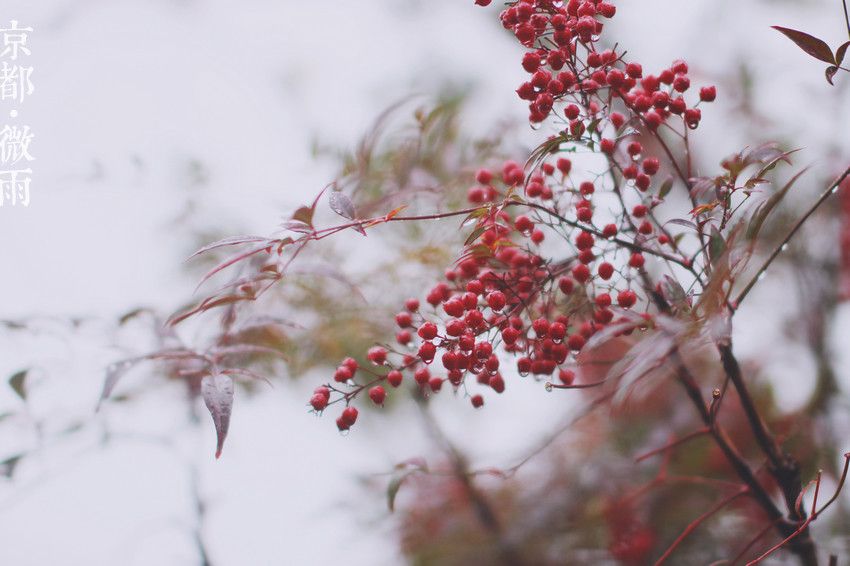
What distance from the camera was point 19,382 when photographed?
0.70m

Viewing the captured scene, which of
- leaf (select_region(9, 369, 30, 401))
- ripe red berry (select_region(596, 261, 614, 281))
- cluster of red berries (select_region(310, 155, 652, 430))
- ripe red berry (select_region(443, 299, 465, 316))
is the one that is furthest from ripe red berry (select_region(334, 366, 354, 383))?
leaf (select_region(9, 369, 30, 401))

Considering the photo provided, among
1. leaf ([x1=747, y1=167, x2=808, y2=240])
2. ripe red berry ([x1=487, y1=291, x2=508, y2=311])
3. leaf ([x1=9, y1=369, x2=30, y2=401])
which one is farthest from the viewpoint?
leaf ([x1=9, y1=369, x2=30, y2=401])

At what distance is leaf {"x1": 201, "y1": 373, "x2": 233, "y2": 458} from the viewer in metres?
0.46

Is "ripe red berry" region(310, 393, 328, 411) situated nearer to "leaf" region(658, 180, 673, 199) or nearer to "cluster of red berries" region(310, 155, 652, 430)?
"cluster of red berries" region(310, 155, 652, 430)

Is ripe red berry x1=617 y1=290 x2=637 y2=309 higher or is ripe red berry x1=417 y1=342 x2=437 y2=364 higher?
ripe red berry x1=417 y1=342 x2=437 y2=364

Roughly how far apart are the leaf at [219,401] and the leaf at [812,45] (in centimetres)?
43

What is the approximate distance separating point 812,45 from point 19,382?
2.38ft

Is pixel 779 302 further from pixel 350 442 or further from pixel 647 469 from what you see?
pixel 350 442

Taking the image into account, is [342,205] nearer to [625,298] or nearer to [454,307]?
[454,307]

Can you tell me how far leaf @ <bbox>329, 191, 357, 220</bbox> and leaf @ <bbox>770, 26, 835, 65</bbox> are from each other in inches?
11.8

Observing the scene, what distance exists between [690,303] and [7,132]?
42.9 inches

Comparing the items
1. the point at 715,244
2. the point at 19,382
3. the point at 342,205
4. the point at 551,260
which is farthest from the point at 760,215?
the point at 19,382

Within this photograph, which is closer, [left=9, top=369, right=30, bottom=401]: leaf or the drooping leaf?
the drooping leaf

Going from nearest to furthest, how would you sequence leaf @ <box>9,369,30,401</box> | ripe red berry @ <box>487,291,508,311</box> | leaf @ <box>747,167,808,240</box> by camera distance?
1. leaf @ <box>747,167,808,240</box>
2. ripe red berry @ <box>487,291,508,311</box>
3. leaf @ <box>9,369,30,401</box>
